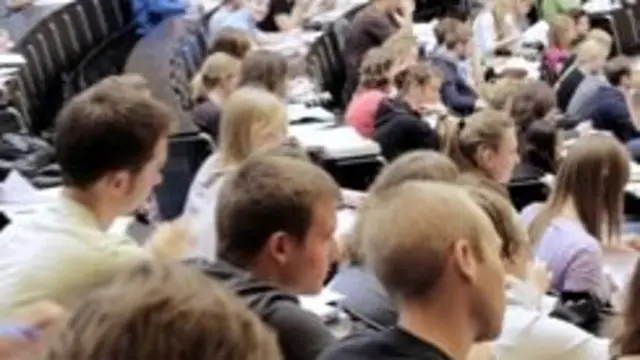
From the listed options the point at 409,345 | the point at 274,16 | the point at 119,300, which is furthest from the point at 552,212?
the point at 274,16

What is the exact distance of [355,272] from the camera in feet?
12.3

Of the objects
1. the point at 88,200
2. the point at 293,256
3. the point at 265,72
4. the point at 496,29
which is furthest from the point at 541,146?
the point at 496,29

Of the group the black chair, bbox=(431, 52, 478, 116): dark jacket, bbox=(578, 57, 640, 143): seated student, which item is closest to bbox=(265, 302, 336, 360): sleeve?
the black chair

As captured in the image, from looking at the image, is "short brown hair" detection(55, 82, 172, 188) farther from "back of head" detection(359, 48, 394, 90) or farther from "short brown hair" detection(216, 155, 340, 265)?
"back of head" detection(359, 48, 394, 90)

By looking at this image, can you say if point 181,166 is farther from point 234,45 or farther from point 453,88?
point 453,88

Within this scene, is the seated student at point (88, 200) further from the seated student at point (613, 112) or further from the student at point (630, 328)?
the seated student at point (613, 112)

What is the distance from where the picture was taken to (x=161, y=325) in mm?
1222

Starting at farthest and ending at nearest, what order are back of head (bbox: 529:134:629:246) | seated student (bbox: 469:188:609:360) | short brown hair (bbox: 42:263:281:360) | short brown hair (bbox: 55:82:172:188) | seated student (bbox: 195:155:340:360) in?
back of head (bbox: 529:134:629:246)
seated student (bbox: 469:188:609:360)
short brown hair (bbox: 55:82:172:188)
seated student (bbox: 195:155:340:360)
short brown hair (bbox: 42:263:281:360)

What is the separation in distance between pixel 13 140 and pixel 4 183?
0.76 m

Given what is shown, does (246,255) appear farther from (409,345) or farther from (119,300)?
(119,300)

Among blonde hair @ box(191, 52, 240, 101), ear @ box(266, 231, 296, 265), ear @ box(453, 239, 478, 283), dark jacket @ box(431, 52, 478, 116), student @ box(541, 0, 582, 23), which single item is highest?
ear @ box(453, 239, 478, 283)

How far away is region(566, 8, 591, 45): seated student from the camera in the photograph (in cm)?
1099

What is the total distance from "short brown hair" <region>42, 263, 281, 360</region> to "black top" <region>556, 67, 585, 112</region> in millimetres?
8284

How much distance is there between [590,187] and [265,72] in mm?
2232
